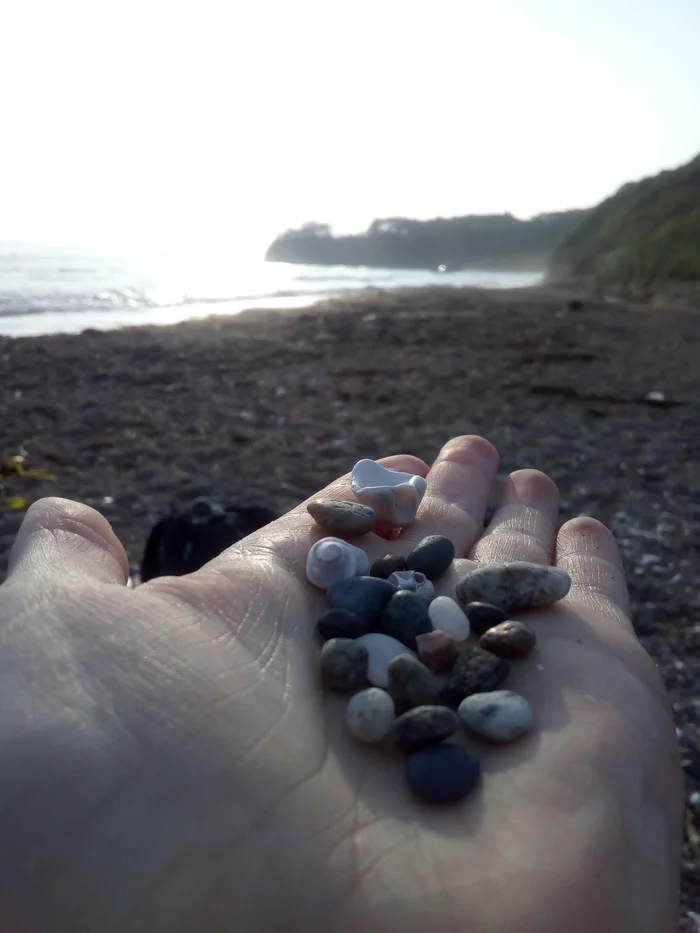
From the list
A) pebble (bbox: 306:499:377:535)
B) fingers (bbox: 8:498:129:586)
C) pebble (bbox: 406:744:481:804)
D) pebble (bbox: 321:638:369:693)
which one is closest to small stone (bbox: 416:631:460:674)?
pebble (bbox: 321:638:369:693)

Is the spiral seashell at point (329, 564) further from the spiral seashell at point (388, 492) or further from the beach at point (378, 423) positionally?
the beach at point (378, 423)

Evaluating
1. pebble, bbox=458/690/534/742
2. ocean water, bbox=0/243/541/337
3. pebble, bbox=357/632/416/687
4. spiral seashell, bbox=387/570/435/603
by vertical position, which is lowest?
ocean water, bbox=0/243/541/337

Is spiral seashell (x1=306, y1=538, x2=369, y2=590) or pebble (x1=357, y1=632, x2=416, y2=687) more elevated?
spiral seashell (x1=306, y1=538, x2=369, y2=590)

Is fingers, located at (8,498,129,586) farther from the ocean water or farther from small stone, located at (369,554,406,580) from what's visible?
the ocean water

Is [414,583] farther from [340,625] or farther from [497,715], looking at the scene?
[497,715]

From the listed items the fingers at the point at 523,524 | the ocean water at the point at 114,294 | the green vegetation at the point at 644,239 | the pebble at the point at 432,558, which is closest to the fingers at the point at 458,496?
the fingers at the point at 523,524

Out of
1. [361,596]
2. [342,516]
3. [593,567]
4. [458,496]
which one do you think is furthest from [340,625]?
[458,496]

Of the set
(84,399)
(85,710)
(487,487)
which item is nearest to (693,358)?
(84,399)

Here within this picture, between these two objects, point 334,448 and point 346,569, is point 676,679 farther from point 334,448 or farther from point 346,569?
point 334,448

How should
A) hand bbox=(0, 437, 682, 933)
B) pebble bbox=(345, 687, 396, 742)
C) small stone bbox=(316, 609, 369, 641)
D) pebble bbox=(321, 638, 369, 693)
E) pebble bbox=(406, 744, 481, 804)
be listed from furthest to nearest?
small stone bbox=(316, 609, 369, 641) < pebble bbox=(321, 638, 369, 693) < pebble bbox=(345, 687, 396, 742) < pebble bbox=(406, 744, 481, 804) < hand bbox=(0, 437, 682, 933)
